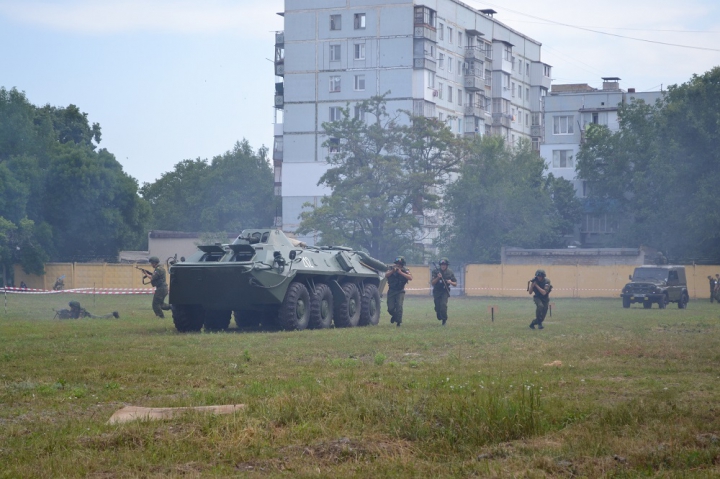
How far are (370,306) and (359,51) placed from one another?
44427 mm

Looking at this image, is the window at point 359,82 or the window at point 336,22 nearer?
the window at point 336,22

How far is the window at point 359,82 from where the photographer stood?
6625 cm

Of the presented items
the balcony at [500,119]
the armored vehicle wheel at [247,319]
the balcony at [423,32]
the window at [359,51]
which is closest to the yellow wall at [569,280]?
the balcony at [423,32]

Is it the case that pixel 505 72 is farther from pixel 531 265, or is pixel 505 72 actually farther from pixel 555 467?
pixel 555 467

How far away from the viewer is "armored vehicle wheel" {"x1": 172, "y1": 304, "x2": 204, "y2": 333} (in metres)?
19.6

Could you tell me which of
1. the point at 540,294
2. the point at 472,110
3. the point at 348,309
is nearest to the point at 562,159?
the point at 472,110

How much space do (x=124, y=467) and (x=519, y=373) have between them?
19.8ft

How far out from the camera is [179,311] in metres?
19.6

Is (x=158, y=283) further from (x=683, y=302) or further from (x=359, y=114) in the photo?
(x=359, y=114)

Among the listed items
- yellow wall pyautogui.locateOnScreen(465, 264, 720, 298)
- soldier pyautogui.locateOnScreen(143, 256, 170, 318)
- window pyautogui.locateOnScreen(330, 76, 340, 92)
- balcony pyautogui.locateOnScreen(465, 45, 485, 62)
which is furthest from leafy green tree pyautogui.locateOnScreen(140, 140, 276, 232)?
soldier pyautogui.locateOnScreen(143, 256, 170, 318)

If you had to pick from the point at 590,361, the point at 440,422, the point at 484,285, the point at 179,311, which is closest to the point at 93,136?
the point at 484,285

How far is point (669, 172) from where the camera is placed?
5159 centimetres

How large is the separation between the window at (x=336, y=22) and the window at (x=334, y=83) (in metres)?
3.17

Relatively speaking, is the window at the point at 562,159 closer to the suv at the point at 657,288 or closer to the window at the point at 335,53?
the window at the point at 335,53
